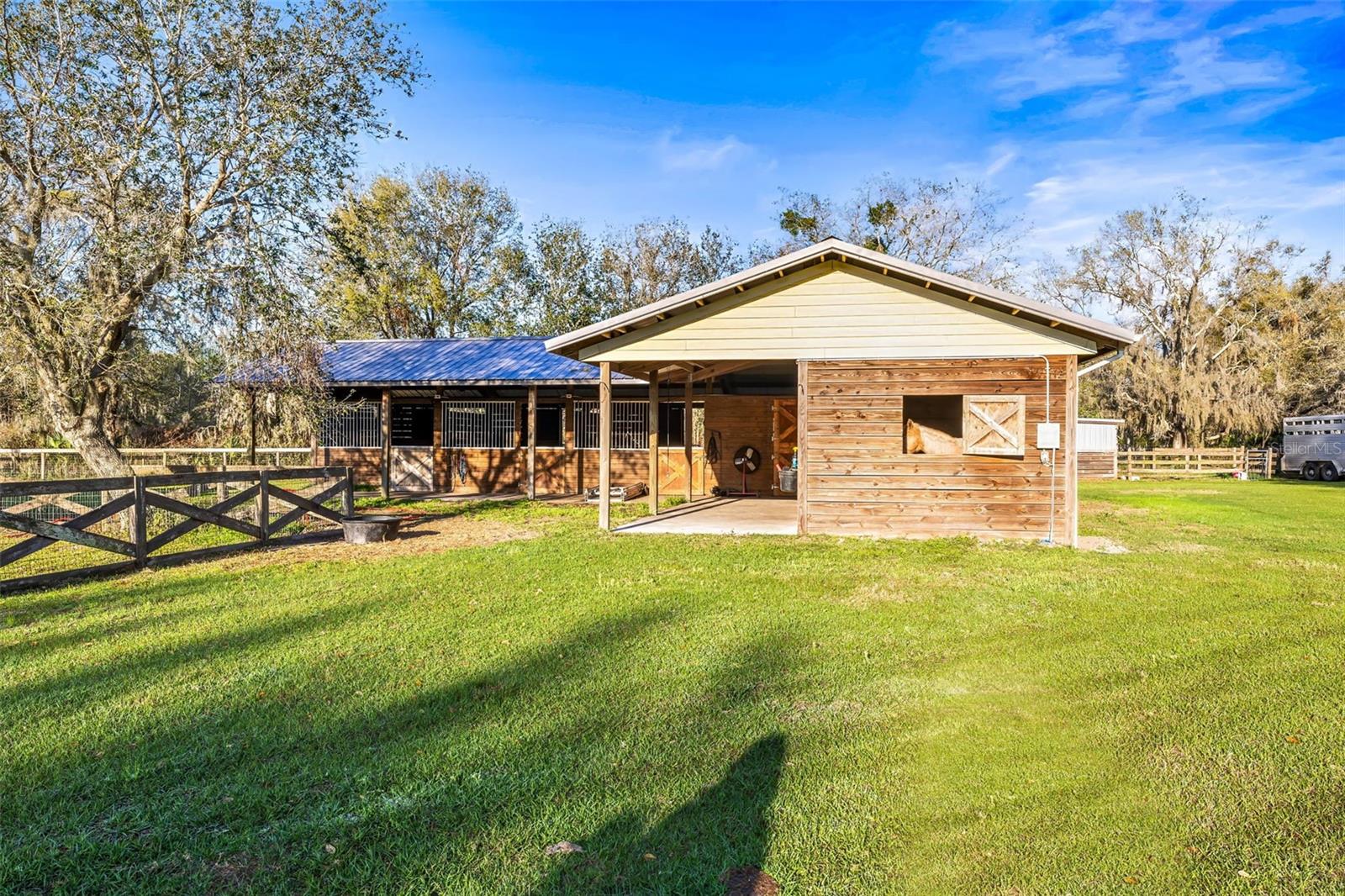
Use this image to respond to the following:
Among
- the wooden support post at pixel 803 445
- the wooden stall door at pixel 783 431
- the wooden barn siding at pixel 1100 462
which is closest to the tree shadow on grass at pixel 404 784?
the wooden support post at pixel 803 445

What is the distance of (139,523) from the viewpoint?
25.0ft

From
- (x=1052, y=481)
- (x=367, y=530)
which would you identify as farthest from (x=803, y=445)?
(x=367, y=530)

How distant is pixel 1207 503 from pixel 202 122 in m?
19.6

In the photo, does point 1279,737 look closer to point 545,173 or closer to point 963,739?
point 963,739

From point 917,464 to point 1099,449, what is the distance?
64.0ft

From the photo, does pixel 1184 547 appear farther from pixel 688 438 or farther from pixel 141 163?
pixel 141 163

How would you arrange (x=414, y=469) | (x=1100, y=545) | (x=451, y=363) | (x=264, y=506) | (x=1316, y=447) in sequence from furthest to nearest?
(x=1316, y=447), (x=451, y=363), (x=414, y=469), (x=1100, y=545), (x=264, y=506)

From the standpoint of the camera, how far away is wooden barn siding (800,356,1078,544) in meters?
9.81

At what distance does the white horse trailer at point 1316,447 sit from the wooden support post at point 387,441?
28.8 m

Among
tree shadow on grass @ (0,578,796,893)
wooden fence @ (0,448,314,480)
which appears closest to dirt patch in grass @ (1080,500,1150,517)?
tree shadow on grass @ (0,578,796,893)

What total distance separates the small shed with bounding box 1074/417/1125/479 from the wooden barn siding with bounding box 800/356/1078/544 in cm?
1823

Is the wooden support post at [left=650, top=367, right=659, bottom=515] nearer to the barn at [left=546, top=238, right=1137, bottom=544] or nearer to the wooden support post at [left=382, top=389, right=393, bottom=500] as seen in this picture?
the barn at [left=546, top=238, right=1137, bottom=544]

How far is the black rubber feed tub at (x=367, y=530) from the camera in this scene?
962 cm

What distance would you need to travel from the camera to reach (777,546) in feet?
30.1
